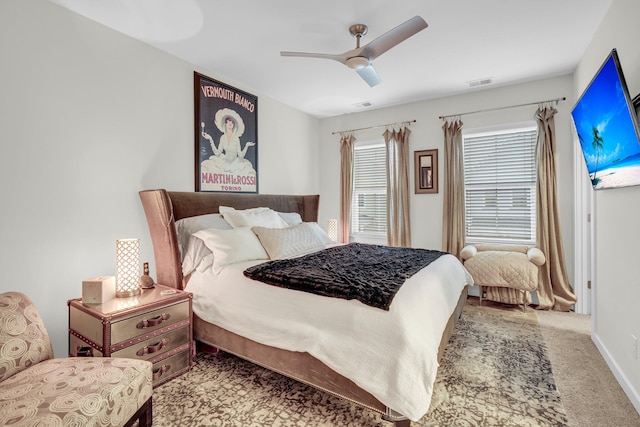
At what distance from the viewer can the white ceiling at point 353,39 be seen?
2289mm

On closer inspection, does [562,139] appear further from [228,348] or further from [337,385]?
[228,348]

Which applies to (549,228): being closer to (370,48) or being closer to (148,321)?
(370,48)

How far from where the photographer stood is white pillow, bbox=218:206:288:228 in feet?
10.2

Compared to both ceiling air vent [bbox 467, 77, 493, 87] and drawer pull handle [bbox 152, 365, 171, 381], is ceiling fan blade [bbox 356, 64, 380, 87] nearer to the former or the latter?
ceiling air vent [bbox 467, 77, 493, 87]

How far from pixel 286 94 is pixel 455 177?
8.39ft

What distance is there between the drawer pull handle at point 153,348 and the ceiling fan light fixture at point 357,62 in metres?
2.55

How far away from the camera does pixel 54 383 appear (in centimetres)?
134

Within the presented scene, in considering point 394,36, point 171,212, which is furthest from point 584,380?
point 171,212

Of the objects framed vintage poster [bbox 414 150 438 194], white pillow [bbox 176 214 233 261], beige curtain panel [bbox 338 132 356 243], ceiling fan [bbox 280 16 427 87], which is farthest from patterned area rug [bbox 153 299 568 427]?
beige curtain panel [bbox 338 132 356 243]

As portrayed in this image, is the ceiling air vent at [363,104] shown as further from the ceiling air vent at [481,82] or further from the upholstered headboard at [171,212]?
the upholstered headboard at [171,212]

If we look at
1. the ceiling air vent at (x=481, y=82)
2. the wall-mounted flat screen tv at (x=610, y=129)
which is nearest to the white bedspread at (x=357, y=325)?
the wall-mounted flat screen tv at (x=610, y=129)

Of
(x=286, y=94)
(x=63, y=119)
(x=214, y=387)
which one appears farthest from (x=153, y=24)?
(x=214, y=387)

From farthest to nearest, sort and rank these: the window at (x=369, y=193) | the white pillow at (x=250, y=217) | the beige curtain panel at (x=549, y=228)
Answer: the window at (x=369, y=193) → the beige curtain panel at (x=549, y=228) → the white pillow at (x=250, y=217)

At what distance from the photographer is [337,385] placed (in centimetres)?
173
